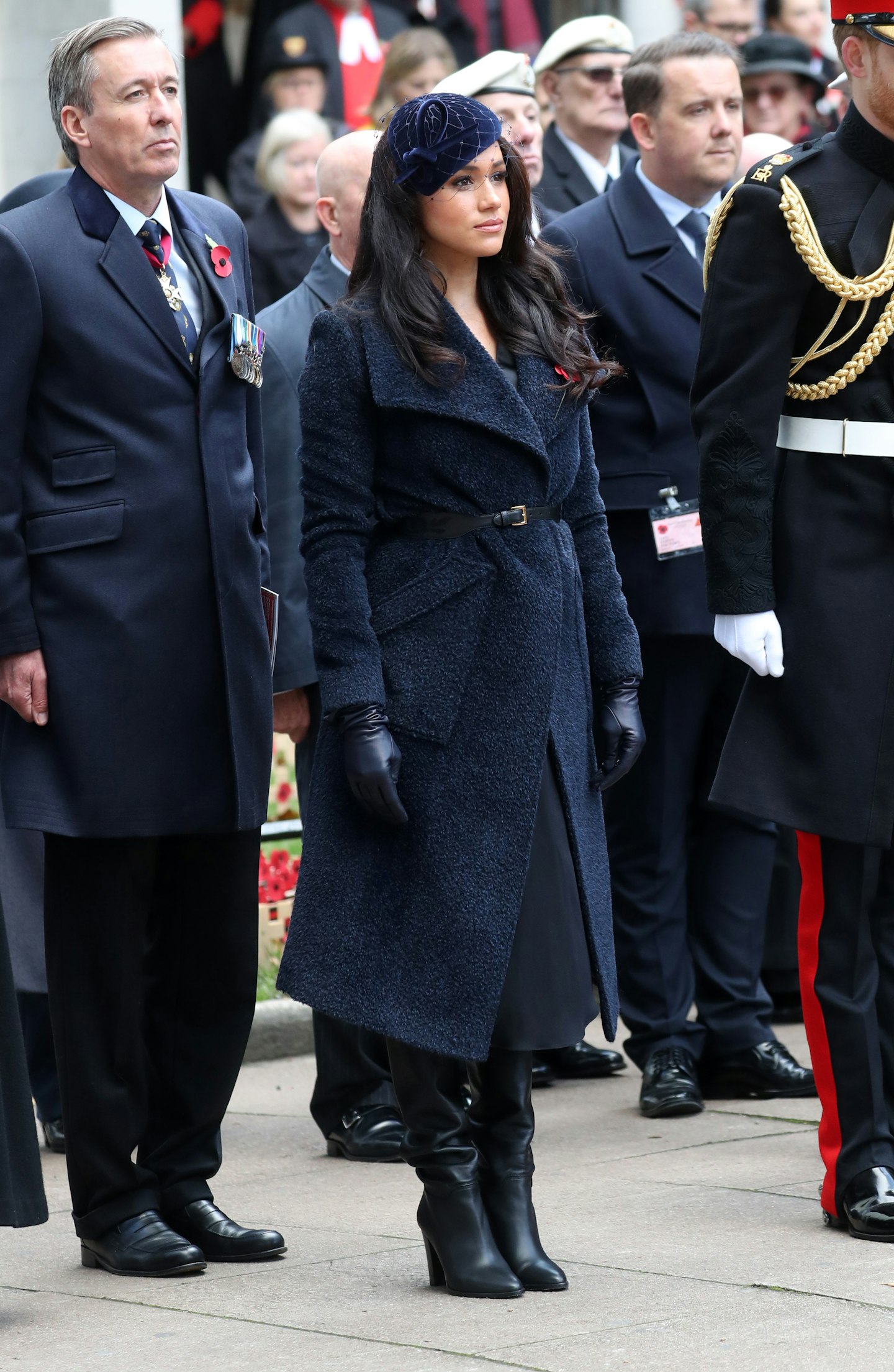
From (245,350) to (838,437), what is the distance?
1069 millimetres

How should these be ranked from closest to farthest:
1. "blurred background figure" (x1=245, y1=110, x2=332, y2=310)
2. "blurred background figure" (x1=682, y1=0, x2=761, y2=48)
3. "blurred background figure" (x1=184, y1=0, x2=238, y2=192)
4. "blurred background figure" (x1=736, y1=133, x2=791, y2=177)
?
"blurred background figure" (x1=736, y1=133, x2=791, y2=177), "blurred background figure" (x1=245, y1=110, x2=332, y2=310), "blurred background figure" (x1=682, y1=0, x2=761, y2=48), "blurred background figure" (x1=184, y1=0, x2=238, y2=192)

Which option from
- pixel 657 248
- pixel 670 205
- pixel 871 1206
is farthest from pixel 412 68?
pixel 871 1206

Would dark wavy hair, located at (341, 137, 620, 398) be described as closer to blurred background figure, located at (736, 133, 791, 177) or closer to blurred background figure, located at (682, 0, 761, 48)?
blurred background figure, located at (736, 133, 791, 177)

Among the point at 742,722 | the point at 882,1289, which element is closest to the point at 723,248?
the point at 742,722

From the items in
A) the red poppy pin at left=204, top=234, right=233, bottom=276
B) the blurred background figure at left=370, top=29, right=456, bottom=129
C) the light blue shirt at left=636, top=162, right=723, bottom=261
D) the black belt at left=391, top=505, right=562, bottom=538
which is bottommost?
the black belt at left=391, top=505, right=562, bottom=538

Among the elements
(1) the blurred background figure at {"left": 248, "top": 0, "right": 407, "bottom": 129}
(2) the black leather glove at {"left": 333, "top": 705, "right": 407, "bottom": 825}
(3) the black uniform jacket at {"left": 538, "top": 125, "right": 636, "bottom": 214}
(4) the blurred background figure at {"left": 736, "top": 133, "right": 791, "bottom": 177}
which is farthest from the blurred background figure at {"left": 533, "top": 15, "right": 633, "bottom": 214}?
(2) the black leather glove at {"left": 333, "top": 705, "right": 407, "bottom": 825}

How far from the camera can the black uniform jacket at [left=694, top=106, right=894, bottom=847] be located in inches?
165

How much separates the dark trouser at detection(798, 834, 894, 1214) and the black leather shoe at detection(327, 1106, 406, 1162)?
1130 mm

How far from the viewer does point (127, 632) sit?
165 inches

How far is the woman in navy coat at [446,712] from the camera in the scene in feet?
12.7

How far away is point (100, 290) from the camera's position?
13.7ft

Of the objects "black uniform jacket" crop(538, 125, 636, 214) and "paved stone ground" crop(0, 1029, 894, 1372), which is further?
"black uniform jacket" crop(538, 125, 636, 214)

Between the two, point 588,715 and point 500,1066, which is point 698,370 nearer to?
point 588,715

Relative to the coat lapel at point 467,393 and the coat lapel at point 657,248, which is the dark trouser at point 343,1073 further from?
the coat lapel at point 467,393
